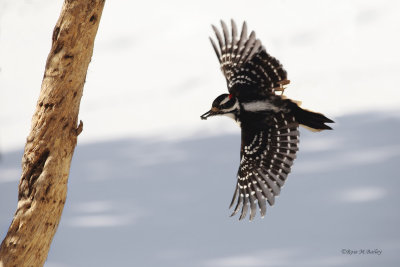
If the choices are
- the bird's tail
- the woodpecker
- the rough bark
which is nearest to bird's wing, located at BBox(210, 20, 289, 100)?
the woodpecker

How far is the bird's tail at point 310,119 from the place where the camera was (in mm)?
3613

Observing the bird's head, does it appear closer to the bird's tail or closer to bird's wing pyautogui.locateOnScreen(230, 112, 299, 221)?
bird's wing pyautogui.locateOnScreen(230, 112, 299, 221)

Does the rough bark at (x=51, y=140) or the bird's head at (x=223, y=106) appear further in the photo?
the bird's head at (x=223, y=106)

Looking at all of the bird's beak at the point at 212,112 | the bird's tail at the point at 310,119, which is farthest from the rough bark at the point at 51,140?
the bird's tail at the point at 310,119

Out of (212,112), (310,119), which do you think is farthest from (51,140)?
(310,119)

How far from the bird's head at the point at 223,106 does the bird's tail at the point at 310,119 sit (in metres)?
0.39

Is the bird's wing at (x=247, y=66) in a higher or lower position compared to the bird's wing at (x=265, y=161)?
higher

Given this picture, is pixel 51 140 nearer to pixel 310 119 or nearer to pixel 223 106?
pixel 223 106

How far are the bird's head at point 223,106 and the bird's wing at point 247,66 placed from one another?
75 mm

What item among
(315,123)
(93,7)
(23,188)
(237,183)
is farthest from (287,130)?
(23,188)

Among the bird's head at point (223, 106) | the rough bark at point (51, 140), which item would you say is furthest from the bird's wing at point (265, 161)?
the rough bark at point (51, 140)

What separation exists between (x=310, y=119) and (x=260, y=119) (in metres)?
0.34

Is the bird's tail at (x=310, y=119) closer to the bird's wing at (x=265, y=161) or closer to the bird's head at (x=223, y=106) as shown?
the bird's wing at (x=265, y=161)

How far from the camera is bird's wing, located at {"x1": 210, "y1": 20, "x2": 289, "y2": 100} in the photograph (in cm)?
366
